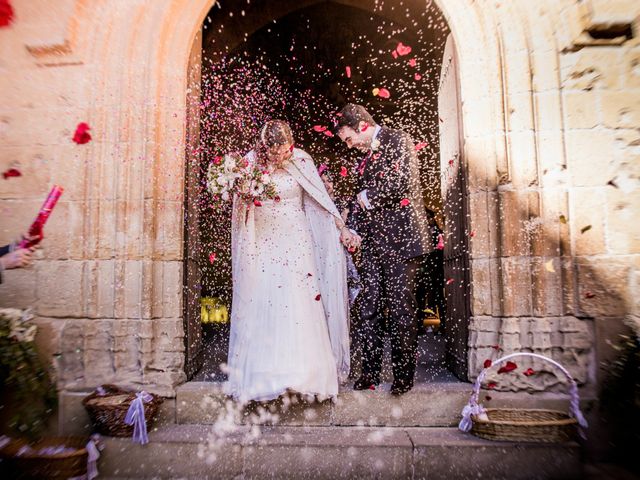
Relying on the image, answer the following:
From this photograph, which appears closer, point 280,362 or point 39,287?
point 280,362

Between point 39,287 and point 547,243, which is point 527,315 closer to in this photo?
point 547,243

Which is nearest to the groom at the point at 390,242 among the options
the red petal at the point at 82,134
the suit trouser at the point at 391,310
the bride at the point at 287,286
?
the suit trouser at the point at 391,310

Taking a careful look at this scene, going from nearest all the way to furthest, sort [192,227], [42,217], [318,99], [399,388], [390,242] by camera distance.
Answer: [42,217]
[399,388]
[390,242]
[192,227]
[318,99]

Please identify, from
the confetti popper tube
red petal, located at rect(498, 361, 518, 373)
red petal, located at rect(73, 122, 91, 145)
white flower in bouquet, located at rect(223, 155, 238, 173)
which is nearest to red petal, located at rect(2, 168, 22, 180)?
red petal, located at rect(73, 122, 91, 145)

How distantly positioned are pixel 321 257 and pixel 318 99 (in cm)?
578

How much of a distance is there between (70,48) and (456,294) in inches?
147

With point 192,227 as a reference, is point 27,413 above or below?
below

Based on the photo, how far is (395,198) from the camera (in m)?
3.78

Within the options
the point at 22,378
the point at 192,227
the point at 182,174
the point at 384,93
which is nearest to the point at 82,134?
the point at 182,174

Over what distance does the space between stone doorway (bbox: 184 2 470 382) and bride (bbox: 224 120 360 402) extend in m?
0.47

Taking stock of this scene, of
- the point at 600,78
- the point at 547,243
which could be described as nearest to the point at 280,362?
the point at 547,243

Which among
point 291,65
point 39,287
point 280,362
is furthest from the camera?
point 291,65

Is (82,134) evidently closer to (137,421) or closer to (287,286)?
(287,286)

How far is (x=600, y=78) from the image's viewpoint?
3719mm
